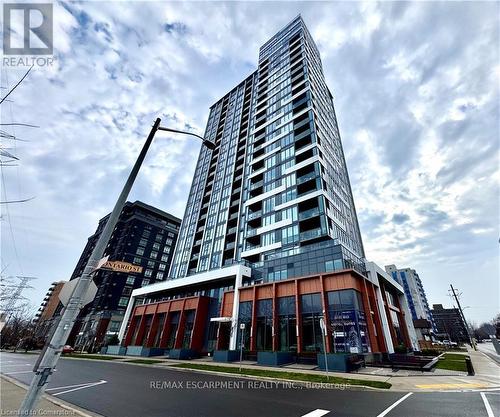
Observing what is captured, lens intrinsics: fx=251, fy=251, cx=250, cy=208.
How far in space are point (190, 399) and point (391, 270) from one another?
438 ft

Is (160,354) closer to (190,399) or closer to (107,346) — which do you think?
(107,346)

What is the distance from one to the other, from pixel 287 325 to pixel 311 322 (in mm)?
3053

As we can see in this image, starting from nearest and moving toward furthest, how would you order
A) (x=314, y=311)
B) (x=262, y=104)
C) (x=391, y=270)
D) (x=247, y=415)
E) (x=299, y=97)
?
(x=247, y=415) → (x=314, y=311) → (x=299, y=97) → (x=262, y=104) → (x=391, y=270)

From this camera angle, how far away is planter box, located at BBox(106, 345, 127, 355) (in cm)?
4028

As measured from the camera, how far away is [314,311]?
2738 centimetres

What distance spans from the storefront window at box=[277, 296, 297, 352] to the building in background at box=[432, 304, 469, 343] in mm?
120277

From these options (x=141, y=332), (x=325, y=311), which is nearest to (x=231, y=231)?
(x=141, y=332)

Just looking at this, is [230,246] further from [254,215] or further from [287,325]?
[287,325]

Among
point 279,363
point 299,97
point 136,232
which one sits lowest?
point 279,363

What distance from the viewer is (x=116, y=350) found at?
1657 inches

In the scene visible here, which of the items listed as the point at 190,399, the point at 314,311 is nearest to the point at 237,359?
the point at 314,311

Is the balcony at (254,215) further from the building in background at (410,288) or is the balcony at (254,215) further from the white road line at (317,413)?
the building in background at (410,288)

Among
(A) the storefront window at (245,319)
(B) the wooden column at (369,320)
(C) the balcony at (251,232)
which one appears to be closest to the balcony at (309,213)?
(C) the balcony at (251,232)

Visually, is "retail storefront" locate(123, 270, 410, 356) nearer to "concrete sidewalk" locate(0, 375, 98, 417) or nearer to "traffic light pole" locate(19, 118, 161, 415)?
"concrete sidewalk" locate(0, 375, 98, 417)
